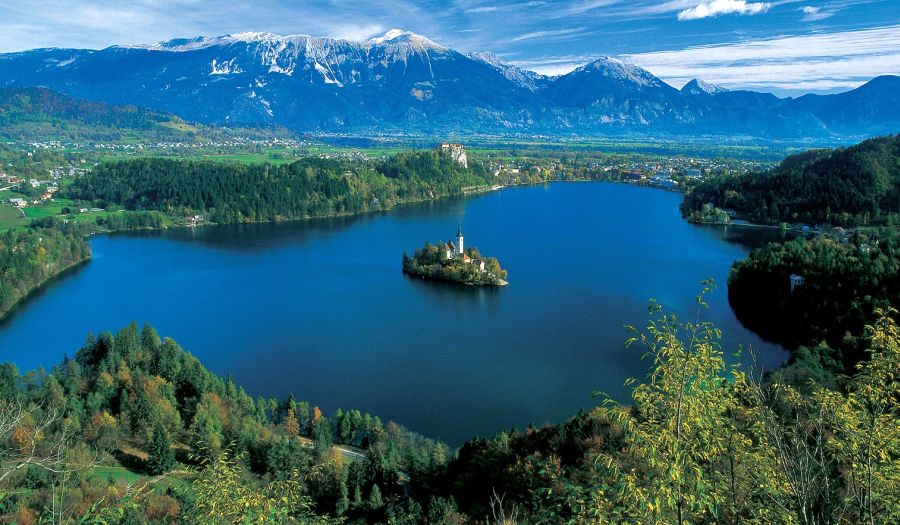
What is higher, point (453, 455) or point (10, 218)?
point (10, 218)

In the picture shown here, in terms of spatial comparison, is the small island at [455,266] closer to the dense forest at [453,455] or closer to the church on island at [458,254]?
the church on island at [458,254]

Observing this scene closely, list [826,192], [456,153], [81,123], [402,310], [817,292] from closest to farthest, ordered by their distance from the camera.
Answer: [817,292], [402,310], [826,192], [456,153], [81,123]

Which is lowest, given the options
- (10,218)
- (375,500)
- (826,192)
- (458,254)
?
(375,500)

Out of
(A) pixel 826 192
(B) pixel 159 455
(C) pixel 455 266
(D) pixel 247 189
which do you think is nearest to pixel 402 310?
(C) pixel 455 266

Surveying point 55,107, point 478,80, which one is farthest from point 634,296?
point 478,80

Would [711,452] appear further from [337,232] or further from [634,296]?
[337,232]

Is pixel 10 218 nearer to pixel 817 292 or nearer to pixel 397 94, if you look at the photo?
pixel 817 292

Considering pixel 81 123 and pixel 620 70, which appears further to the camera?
pixel 620 70

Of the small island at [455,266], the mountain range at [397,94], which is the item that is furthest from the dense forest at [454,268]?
the mountain range at [397,94]

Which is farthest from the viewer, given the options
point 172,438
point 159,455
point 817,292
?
point 817,292
